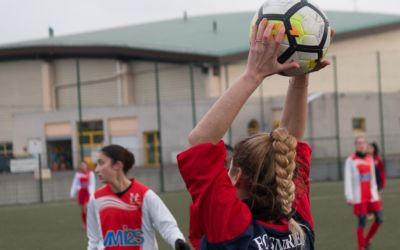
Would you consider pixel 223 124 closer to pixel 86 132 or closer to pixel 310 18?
pixel 310 18

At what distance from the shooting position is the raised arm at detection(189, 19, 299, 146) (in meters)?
2.47

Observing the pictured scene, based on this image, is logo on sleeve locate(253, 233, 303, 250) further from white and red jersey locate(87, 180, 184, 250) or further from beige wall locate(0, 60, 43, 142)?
beige wall locate(0, 60, 43, 142)

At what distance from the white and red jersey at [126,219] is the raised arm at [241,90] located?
116 inches

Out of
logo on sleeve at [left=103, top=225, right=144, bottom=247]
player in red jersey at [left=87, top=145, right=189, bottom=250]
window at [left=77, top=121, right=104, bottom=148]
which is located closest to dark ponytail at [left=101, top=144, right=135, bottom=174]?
player in red jersey at [left=87, top=145, right=189, bottom=250]

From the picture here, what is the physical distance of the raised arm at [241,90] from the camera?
2.47 m

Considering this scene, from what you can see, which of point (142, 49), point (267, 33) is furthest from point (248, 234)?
point (142, 49)

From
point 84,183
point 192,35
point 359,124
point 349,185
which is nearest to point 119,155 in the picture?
point 349,185

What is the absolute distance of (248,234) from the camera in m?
2.60

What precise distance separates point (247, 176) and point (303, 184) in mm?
329

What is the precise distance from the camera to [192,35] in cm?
4581

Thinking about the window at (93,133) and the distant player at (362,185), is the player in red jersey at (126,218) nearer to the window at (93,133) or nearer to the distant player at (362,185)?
the distant player at (362,185)

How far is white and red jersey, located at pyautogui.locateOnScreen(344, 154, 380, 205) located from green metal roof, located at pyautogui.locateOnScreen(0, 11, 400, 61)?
26.7m

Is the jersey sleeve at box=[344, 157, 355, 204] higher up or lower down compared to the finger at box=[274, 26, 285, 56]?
lower down

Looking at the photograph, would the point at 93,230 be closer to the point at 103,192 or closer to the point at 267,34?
the point at 103,192
